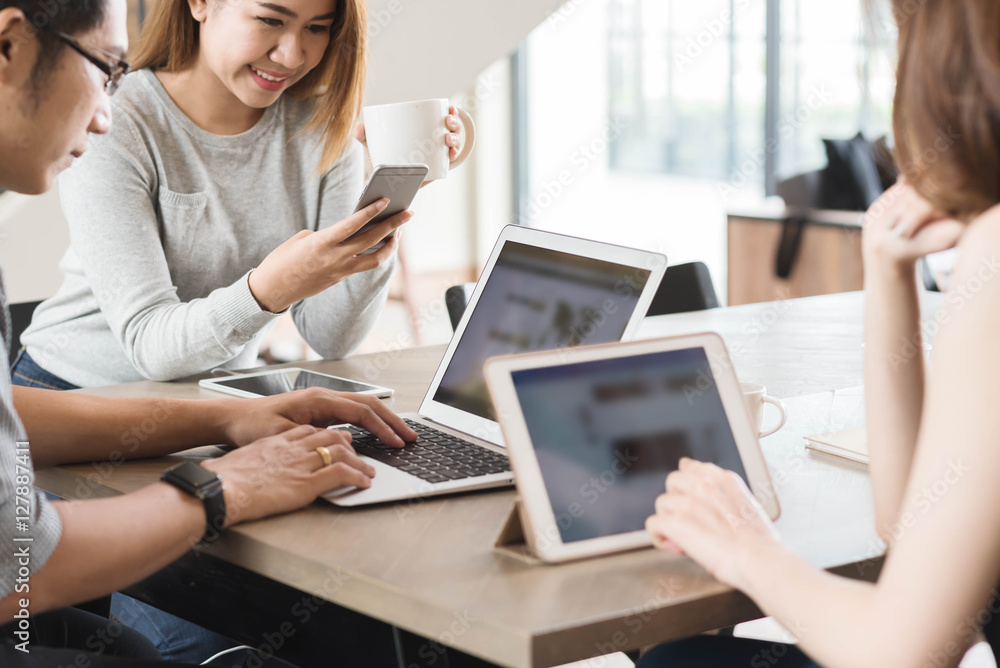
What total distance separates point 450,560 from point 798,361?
2.99 feet

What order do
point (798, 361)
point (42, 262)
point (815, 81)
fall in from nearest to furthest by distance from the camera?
1. point (798, 361)
2. point (42, 262)
3. point (815, 81)

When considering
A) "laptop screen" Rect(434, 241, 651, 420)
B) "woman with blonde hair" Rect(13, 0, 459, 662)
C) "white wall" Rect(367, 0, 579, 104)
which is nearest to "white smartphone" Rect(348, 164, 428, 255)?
"woman with blonde hair" Rect(13, 0, 459, 662)

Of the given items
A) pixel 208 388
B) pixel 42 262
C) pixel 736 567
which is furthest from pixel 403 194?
pixel 42 262

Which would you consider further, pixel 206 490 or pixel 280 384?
pixel 280 384

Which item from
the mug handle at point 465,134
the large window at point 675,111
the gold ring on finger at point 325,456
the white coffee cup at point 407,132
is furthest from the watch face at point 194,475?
the large window at point 675,111

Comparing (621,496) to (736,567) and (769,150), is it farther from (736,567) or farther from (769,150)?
(769,150)

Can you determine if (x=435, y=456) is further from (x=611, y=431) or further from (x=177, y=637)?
(x=177, y=637)

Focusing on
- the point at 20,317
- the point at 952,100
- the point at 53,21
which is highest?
the point at 53,21

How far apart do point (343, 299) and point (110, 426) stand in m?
0.60

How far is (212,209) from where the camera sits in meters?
1.66

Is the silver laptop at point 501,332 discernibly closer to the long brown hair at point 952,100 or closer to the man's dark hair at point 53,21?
the long brown hair at point 952,100

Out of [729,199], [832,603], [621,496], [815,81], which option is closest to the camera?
[832,603]

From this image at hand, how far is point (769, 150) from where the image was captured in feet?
18.0

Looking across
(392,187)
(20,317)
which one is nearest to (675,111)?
(20,317)
